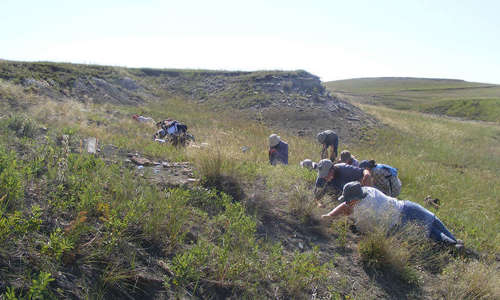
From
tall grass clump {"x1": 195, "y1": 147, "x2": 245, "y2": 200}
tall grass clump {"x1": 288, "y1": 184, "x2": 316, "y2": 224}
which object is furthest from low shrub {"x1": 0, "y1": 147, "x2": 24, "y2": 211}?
tall grass clump {"x1": 288, "y1": 184, "x2": 316, "y2": 224}

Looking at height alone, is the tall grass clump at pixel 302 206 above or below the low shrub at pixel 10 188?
below

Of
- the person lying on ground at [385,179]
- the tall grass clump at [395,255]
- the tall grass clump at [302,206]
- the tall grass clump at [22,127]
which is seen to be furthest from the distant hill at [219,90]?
A: the tall grass clump at [395,255]

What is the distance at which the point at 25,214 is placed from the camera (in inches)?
89.8

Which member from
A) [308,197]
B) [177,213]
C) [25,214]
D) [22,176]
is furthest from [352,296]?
[22,176]

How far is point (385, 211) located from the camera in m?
3.75

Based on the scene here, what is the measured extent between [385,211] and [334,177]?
4.68ft

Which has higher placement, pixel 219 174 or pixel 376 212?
pixel 219 174

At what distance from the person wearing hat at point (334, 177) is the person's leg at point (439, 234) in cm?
113

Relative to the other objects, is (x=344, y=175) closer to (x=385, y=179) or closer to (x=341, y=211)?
(x=385, y=179)

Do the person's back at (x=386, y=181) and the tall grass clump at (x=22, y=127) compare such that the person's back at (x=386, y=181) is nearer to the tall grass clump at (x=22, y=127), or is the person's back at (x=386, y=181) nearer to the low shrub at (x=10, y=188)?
the low shrub at (x=10, y=188)

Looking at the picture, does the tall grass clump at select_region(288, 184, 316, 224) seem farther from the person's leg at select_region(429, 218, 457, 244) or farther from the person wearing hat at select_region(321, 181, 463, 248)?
the person's leg at select_region(429, 218, 457, 244)

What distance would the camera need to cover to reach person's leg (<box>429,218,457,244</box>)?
3.92 metres

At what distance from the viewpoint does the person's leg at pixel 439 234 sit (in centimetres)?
392

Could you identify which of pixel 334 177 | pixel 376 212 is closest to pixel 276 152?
pixel 334 177
